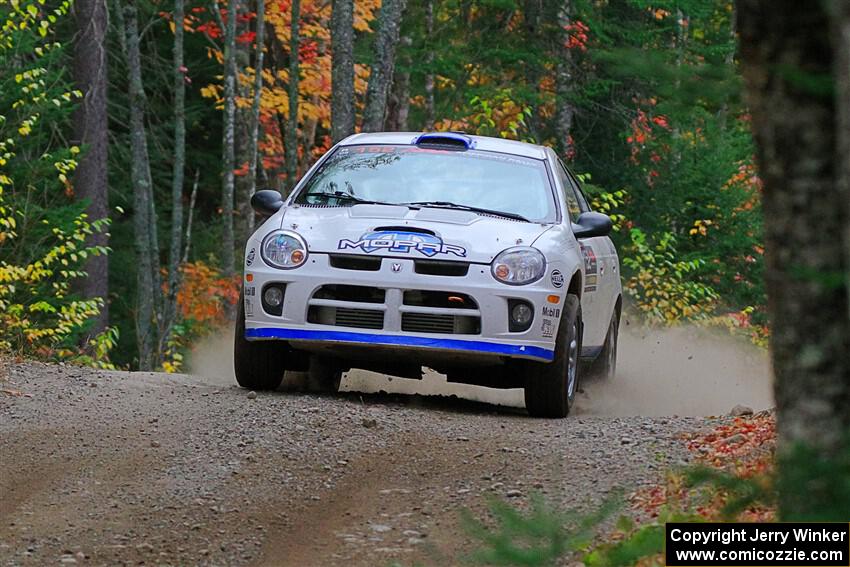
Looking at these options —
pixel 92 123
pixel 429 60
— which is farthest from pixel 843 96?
pixel 92 123

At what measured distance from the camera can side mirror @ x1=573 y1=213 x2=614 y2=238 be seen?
33.7ft

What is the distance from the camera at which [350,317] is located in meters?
9.43

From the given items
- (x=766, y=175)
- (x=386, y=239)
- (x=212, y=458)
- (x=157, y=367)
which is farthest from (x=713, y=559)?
(x=157, y=367)

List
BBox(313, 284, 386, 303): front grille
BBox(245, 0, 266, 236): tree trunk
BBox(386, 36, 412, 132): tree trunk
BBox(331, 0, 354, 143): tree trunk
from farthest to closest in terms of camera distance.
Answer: BBox(386, 36, 412, 132): tree trunk → BBox(245, 0, 266, 236): tree trunk → BBox(331, 0, 354, 143): tree trunk → BBox(313, 284, 386, 303): front grille

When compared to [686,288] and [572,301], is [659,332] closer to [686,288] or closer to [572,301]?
[686,288]

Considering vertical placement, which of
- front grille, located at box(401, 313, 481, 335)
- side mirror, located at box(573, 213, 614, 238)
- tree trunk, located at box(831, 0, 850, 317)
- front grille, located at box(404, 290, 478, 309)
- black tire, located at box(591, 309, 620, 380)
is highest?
tree trunk, located at box(831, 0, 850, 317)

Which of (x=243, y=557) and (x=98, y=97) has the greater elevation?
(x=98, y=97)

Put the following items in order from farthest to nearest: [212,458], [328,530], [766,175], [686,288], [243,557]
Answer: [686,288]
[212,458]
[328,530]
[243,557]
[766,175]

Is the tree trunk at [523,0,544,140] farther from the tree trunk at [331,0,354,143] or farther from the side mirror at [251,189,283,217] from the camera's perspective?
the side mirror at [251,189,283,217]

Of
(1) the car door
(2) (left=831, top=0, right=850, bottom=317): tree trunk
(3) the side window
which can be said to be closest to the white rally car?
(1) the car door

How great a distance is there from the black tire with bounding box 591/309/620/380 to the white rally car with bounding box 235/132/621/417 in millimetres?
2026

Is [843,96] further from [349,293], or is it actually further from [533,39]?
[533,39]

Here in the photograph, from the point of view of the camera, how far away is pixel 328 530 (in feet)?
20.5

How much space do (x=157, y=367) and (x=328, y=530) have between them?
12.7 metres
